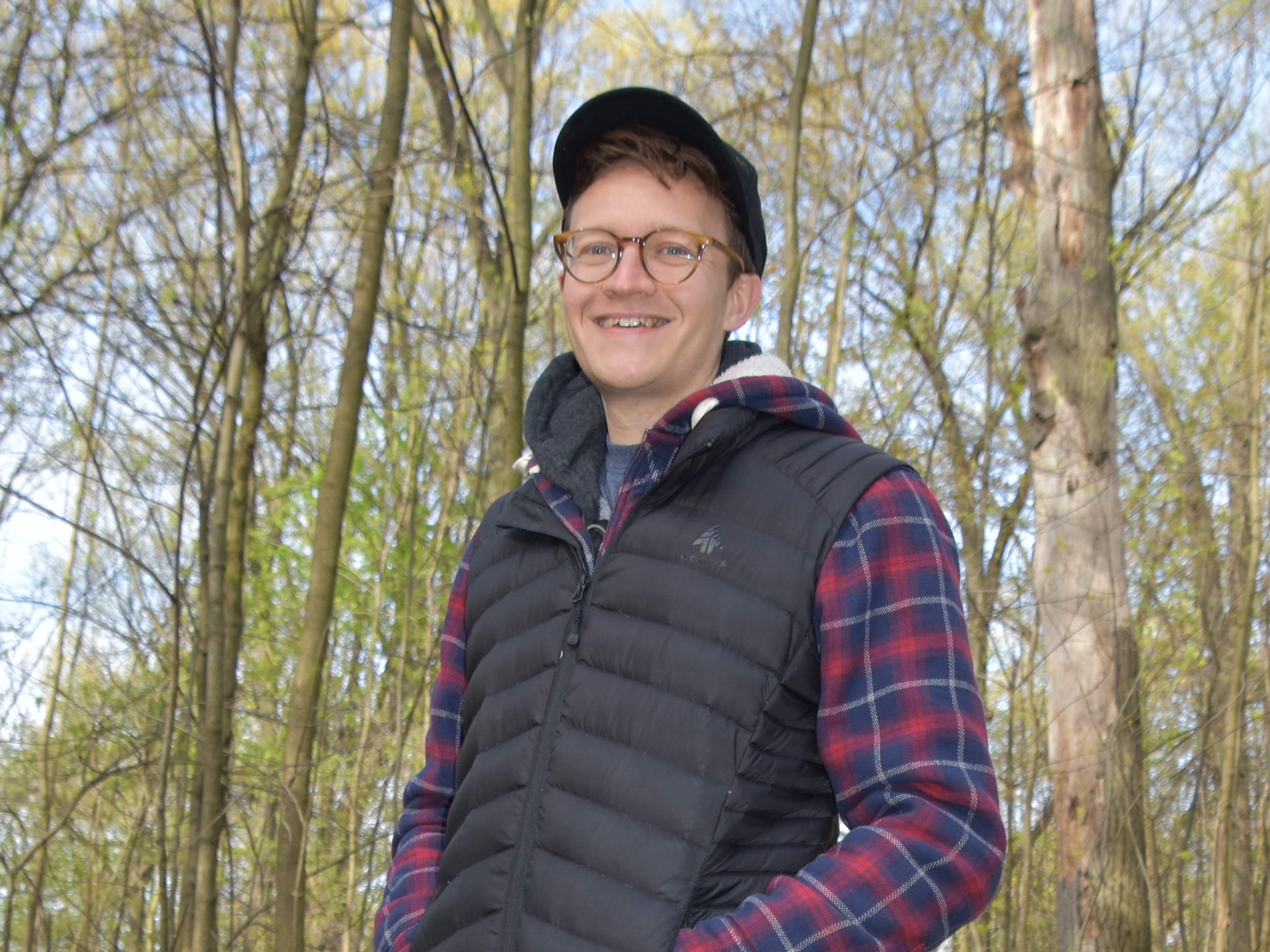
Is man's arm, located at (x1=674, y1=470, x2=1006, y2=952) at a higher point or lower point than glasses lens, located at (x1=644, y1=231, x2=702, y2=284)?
lower

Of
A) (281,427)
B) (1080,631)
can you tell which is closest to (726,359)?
(1080,631)

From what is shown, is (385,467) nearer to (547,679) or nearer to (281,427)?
(281,427)

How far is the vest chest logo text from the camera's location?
136 cm

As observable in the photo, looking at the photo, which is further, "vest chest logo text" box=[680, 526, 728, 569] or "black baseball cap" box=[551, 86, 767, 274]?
"black baseball cap" box=[551, 86, 767, 274]

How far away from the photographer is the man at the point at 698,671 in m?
1.18

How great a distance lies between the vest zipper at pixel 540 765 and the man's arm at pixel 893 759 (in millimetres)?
239

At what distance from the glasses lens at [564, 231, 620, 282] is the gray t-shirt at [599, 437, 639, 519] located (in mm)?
265

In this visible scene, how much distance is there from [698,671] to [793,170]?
12.3 ft

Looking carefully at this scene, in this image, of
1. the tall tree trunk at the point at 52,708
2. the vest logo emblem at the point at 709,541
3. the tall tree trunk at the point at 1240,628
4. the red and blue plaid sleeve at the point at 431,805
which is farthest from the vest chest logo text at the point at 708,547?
the tall tree trunk at the point at 1240,628

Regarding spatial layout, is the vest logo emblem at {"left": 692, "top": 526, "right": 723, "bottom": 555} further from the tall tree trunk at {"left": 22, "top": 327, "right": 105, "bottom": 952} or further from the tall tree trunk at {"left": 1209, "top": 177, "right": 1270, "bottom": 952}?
the tall tree trunk at {"left": 1209, "top": 177, "right": 1270, "bottom": 952}

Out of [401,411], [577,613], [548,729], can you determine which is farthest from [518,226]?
[548,729]

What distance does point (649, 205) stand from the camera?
1.62 metres

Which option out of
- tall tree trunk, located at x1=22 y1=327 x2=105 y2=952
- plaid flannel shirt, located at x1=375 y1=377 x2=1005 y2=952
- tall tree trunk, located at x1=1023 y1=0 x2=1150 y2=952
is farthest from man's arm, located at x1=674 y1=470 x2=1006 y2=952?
tall tree trunk, located at x1=1023 y1=0 x2=1150 y2=952

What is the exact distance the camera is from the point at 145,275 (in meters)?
5.18
